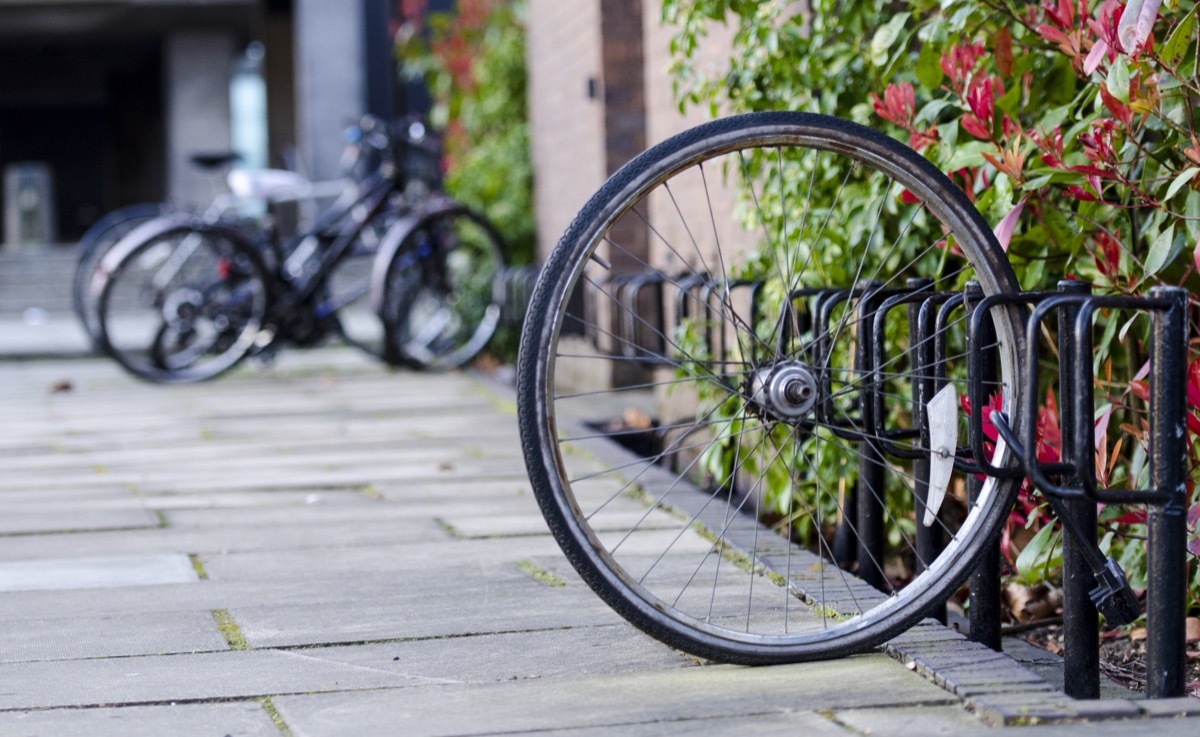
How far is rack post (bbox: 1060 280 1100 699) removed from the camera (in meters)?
2.09

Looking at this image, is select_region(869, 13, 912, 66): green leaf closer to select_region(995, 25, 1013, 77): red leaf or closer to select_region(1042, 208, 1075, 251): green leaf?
select_region(995, 25, 1013, 77): red leaf

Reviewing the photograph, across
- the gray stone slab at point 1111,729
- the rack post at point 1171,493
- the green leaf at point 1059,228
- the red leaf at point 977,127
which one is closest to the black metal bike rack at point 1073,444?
the rack post at point 1171,493

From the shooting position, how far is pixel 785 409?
2.26 m

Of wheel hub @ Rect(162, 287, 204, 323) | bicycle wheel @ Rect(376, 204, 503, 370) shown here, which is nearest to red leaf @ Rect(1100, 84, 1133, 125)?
bicycle wheel @ Rect(376, 204, 503, 370)

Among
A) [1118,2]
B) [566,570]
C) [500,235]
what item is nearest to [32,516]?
[566,570]

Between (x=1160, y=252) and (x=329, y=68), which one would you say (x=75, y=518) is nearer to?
(x=1160, y=252)

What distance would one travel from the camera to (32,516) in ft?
12.3

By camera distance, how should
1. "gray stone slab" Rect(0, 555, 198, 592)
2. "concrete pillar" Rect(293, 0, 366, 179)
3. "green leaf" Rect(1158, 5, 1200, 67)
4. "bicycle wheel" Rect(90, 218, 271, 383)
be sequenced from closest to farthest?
"green leaf" Rect(1158, 5, 1200, 67)
"gray stone slab" Rect(0, 555, 198, 592)
"bicycle wheel" Rect(90, 218, 271, 383)
"concrete pillar" Rect(293, 0, 366, 179)

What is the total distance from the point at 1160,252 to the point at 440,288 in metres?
5.16

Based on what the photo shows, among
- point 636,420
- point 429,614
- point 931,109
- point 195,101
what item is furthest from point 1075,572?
point 195,101

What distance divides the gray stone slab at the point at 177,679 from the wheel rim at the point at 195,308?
4697mm

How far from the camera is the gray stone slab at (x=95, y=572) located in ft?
9.72

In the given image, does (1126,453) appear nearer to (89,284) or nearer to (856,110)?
(856,110)

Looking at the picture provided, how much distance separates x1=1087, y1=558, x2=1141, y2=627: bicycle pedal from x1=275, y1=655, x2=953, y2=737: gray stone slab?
0.86 feet
